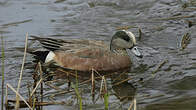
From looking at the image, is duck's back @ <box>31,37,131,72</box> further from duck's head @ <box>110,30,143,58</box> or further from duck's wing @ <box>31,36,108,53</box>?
duck's head @ <box>110,30,143,58</box>

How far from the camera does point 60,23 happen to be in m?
9.35

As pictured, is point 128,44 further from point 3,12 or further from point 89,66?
point 3,12

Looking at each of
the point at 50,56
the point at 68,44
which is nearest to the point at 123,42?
the point at 68,44

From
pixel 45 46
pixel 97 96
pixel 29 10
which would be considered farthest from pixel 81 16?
pixel 97 96

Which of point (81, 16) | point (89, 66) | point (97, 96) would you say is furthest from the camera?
point (81, 16)

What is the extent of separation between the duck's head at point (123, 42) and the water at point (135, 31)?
1.18 ft

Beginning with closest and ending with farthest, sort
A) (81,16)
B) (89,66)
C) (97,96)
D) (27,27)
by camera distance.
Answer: (97,96), (89,66), (27,27), (81,16)

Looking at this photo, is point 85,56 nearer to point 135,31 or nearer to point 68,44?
point 68,44

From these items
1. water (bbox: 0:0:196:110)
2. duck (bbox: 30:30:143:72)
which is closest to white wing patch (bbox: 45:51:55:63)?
duck (bbox: 30:30:143:72)

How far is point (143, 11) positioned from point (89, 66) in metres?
2.98

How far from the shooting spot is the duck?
726cm

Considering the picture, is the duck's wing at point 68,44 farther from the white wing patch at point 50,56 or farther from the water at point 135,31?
the water at point 135,31

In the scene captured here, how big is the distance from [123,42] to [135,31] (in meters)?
1.47

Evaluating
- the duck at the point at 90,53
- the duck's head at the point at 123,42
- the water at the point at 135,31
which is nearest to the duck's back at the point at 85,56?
the duck at the point at 90,53
